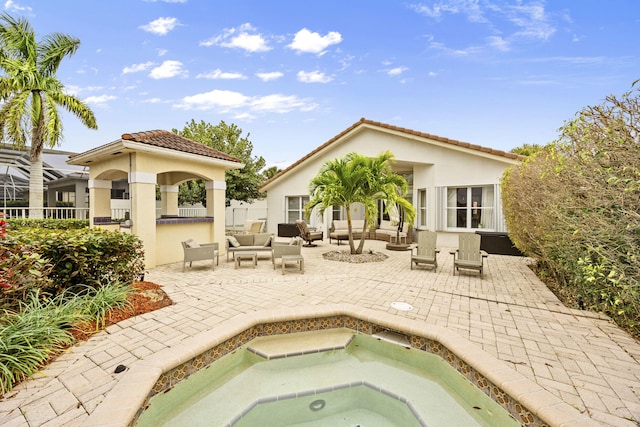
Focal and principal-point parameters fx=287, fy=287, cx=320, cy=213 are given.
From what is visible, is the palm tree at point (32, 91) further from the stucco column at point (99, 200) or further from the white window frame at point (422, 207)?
the white window frame at point (422, 207)

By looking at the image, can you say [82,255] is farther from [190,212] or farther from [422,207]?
[190,212]

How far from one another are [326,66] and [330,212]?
835 centimetres

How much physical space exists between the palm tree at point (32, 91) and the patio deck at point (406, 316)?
9753 mm

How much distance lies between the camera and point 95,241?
5.20m

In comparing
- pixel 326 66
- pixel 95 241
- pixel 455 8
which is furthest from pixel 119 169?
pixel 455 8

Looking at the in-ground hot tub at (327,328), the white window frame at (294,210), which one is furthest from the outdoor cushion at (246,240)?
the white window frame at (294,210)

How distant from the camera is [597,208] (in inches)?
171

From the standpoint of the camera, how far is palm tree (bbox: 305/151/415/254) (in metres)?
10.8

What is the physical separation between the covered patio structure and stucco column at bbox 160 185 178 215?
1.13m

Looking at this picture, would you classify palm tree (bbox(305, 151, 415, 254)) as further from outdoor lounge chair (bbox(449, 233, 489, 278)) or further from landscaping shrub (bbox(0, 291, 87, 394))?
landscaping shrub (bbox(0, 291, 87, 394))

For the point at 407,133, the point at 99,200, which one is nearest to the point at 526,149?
the point at 407,133

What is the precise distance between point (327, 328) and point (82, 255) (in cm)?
446

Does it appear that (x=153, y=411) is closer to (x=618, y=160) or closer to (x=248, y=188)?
(x=618, y=160)

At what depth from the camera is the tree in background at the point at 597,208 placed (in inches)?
145
